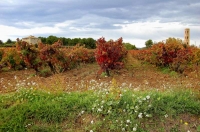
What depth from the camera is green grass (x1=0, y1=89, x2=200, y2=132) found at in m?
4.29

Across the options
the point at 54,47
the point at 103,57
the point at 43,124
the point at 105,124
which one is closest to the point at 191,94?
the point at 105,124

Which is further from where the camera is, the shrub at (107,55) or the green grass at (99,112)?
the shrub at (107,55)

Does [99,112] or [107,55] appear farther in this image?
[107,55]

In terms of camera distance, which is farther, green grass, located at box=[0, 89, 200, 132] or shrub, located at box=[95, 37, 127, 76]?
shrub, located at box=[95, 37, 127, 76]

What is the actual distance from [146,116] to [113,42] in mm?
5408

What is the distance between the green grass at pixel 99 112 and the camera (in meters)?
4.29

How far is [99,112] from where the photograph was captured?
439 cm

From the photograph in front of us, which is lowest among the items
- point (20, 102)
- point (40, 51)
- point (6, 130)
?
point (6, 130)

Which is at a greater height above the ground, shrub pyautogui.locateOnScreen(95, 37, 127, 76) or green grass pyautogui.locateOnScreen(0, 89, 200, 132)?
shrub pyautogui.locateOnScreen(95, 37, 127, 76)

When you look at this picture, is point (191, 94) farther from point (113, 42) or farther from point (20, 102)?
point (113, 42)

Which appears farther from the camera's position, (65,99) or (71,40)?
(71,40)

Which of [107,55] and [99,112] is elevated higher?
[107,55]

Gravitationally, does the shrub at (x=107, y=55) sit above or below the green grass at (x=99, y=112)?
above

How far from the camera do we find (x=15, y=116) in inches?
179
